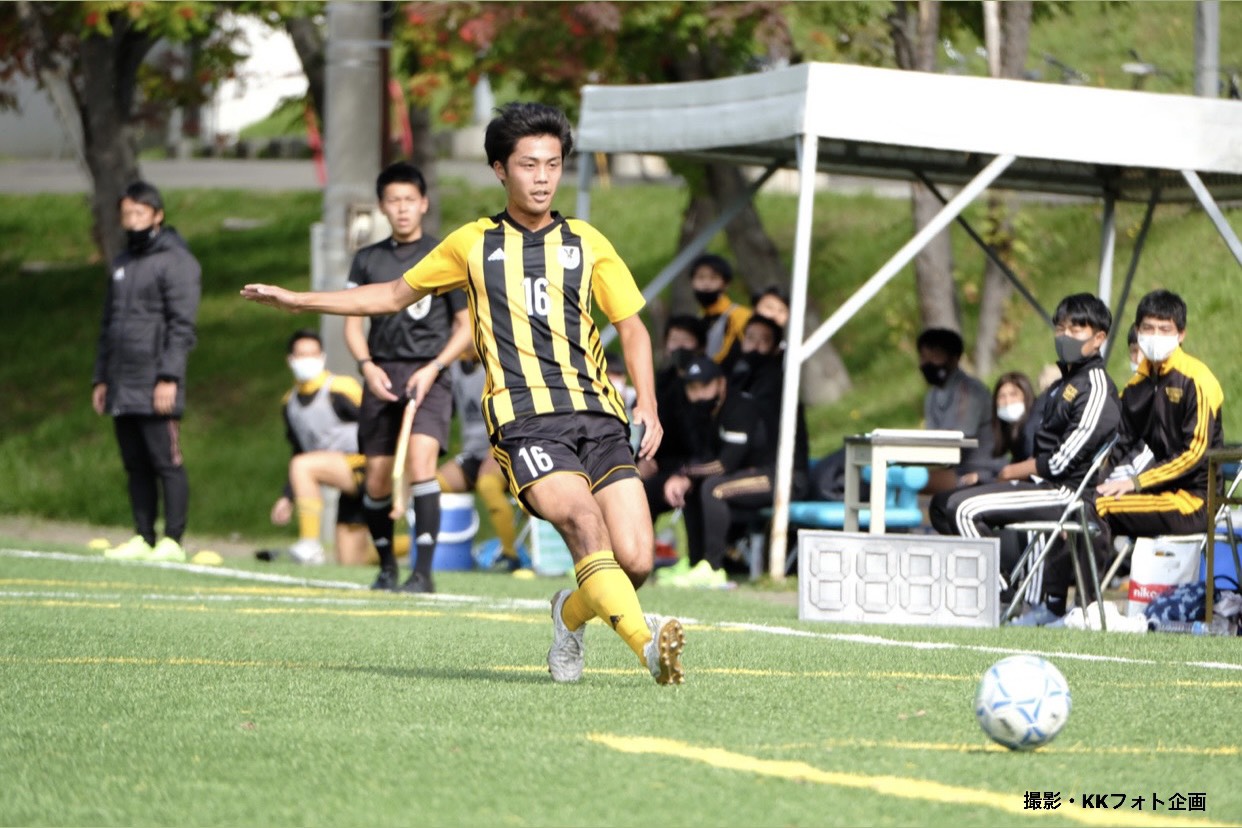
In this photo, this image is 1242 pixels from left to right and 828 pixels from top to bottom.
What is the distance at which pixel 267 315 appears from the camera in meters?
26.8

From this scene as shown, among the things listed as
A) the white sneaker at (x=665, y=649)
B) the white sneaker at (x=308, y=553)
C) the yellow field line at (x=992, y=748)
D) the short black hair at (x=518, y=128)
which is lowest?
the white sneaker at (x=308, y=553)

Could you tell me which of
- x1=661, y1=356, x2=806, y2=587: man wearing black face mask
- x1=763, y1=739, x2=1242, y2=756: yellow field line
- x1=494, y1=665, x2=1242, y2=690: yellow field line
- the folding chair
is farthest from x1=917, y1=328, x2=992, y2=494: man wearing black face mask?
x1=763, y1=739, x2=1242, y2=756: yellow field line

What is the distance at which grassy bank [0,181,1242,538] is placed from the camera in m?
21.3

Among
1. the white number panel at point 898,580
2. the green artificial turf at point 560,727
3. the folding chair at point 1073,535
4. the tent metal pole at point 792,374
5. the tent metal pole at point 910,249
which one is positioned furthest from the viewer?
the tent metal pole at point 910,249

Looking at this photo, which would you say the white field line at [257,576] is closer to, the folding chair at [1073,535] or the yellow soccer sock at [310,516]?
the yellow soccer sock at [310,516]

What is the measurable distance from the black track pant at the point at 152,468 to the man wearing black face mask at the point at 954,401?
193 inches

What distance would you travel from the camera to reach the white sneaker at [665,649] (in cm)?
644

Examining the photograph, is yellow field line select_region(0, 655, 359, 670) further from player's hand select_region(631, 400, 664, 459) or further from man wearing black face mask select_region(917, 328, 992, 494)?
Answer: man wearing black face mask select_region(917, 328, 992, 494)

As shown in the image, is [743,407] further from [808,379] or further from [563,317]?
[808,379]

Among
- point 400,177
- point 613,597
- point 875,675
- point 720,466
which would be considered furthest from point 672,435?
point 613,597

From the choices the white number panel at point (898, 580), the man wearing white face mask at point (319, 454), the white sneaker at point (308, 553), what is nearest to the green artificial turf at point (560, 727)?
the white number panel at point (898, 580)

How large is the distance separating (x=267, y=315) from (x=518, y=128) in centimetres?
2039

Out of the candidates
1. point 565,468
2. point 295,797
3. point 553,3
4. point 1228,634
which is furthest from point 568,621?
point 553,3

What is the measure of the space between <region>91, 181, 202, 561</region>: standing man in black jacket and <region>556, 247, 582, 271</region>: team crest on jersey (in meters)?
6.86
